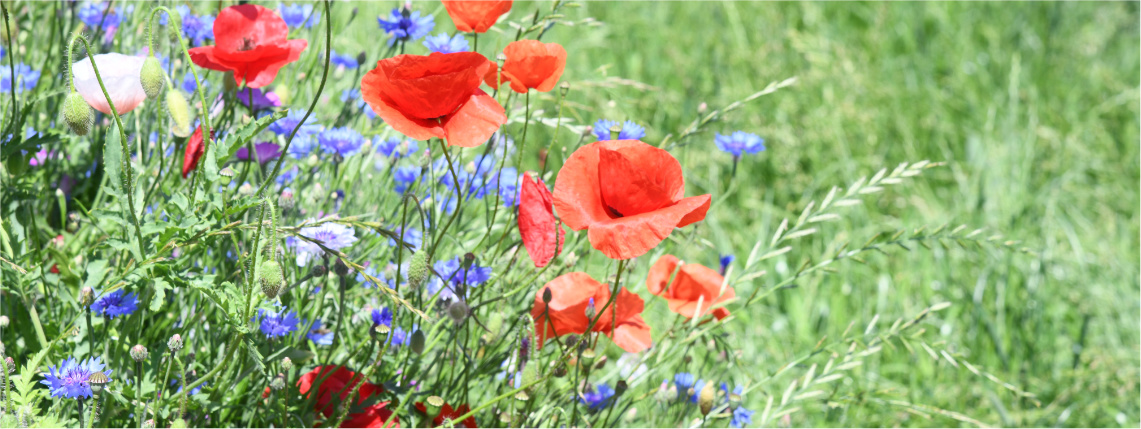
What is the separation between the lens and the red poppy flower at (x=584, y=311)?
122 centimetres

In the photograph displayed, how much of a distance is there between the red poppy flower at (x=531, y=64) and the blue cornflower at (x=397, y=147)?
1.19ft

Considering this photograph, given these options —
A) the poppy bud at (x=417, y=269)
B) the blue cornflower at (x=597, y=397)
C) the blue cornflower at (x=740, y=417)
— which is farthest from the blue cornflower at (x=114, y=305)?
the blue cornflower at (x=740, y=417)

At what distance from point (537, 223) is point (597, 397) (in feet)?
1.46

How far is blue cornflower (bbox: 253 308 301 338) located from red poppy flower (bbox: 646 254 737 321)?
1.71ft

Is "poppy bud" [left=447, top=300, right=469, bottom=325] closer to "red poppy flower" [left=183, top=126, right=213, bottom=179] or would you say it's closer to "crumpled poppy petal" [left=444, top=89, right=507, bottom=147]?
"crumpled poppy petal" [left=444, top=89, right=507, bottom=147]

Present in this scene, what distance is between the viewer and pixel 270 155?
1.42m

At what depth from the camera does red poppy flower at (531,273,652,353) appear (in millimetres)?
1220

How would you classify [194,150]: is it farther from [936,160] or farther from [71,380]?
[936,160]

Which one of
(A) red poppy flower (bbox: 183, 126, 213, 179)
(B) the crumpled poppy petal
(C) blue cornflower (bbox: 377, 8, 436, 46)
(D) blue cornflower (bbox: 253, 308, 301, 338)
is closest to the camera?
(B) the crumpled poppy petal

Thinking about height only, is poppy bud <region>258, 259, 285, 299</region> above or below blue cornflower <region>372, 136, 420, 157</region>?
above

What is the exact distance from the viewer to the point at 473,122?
3.43 ft

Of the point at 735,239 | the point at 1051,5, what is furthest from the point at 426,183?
the point at 1051,5

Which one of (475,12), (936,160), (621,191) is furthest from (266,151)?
(936,160)

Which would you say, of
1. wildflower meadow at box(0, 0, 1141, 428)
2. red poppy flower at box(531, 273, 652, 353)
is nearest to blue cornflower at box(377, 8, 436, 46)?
wildflower meadow at box(0, 0, 1141, 428)
